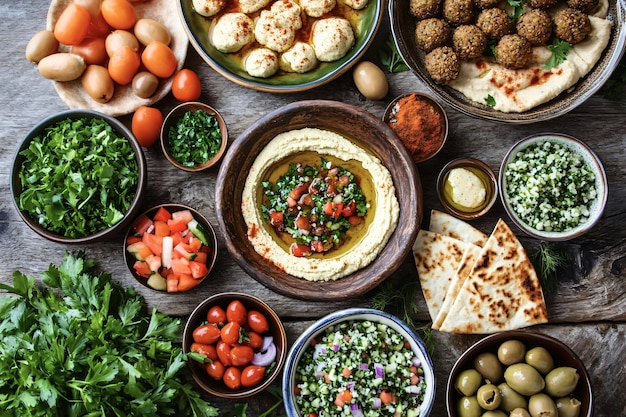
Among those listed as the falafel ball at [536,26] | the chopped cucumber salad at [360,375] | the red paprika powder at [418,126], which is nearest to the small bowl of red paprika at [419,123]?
the red paprika powder at [418,126]

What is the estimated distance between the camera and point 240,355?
332cm

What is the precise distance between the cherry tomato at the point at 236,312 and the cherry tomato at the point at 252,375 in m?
0.24

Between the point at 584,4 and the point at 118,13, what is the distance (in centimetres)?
247

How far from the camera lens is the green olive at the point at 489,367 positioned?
331 centimetres

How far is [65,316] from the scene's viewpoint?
3102mm

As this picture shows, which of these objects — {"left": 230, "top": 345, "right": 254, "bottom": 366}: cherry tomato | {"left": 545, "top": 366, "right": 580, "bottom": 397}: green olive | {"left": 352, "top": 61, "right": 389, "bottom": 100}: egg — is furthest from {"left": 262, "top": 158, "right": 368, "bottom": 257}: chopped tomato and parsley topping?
{"left": 545, "top": 366, "right": 580, "bottom": 397}: green olive

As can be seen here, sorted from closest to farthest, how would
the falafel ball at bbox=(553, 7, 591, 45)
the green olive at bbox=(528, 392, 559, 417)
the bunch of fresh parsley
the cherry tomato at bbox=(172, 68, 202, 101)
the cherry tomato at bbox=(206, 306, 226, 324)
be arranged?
1. the bunch of fresh parsley
2. the green olive at bbox=(528, 392, 559, 417)
3. the falafel ball at bbox=(553, 7, 591, 45)
4. the cherry tomato at bbox=(206, 306, 226, 324)
5. the cherry tomato at bbox=(172, 68, 202, 101)

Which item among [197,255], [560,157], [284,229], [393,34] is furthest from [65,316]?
[560,157]

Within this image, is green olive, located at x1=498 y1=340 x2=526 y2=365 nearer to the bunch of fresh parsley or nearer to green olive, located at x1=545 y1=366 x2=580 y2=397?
green olive, located at x1=545 y1=366 x2=580 y2=397

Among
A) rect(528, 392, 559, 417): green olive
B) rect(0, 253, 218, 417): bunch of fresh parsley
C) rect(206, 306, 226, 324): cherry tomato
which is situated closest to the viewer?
rect(0, 253, 218, 417): bunch of fresh parsley

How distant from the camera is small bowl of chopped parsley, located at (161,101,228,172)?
3.50m

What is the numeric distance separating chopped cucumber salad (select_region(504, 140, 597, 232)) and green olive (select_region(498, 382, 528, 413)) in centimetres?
86

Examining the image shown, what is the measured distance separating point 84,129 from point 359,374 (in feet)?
6.32

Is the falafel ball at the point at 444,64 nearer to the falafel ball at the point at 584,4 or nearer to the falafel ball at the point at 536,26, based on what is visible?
the falafel ball at the point at 536,26
